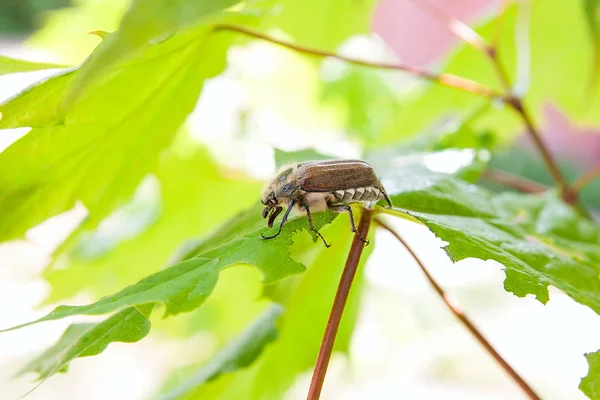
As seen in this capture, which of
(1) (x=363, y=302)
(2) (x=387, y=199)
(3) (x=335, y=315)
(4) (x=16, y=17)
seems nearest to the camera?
(3) (x=335, y=315)

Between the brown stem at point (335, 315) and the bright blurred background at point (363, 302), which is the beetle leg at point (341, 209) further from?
the bright blurred background at point (363, 302)

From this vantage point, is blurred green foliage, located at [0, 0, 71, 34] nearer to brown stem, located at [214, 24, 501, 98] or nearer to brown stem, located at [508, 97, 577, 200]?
brown stem, located at [214, 24, 501, 98]

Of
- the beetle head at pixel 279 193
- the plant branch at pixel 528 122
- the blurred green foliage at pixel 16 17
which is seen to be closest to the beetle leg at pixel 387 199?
the beetle head at pixel 279 193

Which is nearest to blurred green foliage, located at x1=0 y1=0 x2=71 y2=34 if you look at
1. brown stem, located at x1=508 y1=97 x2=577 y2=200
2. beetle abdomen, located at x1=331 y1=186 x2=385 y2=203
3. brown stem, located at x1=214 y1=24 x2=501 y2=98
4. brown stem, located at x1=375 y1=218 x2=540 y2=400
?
brown stem, located at x1=214 y1=24 x2=501 y2=98

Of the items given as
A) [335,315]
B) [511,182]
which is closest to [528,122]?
[511,182]

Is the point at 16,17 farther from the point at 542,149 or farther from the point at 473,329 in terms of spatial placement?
the point at 473,329

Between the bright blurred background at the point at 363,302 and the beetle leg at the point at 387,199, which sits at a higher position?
the beetle leg at the point at 387,199

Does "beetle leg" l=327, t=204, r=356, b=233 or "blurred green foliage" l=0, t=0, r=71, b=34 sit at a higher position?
"beetle leg" l=327, t=204, r=356, b=233

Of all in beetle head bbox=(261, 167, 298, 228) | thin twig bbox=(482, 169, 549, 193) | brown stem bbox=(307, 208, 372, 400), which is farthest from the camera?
thin twig bbox=(482, 169, 549, 193)
